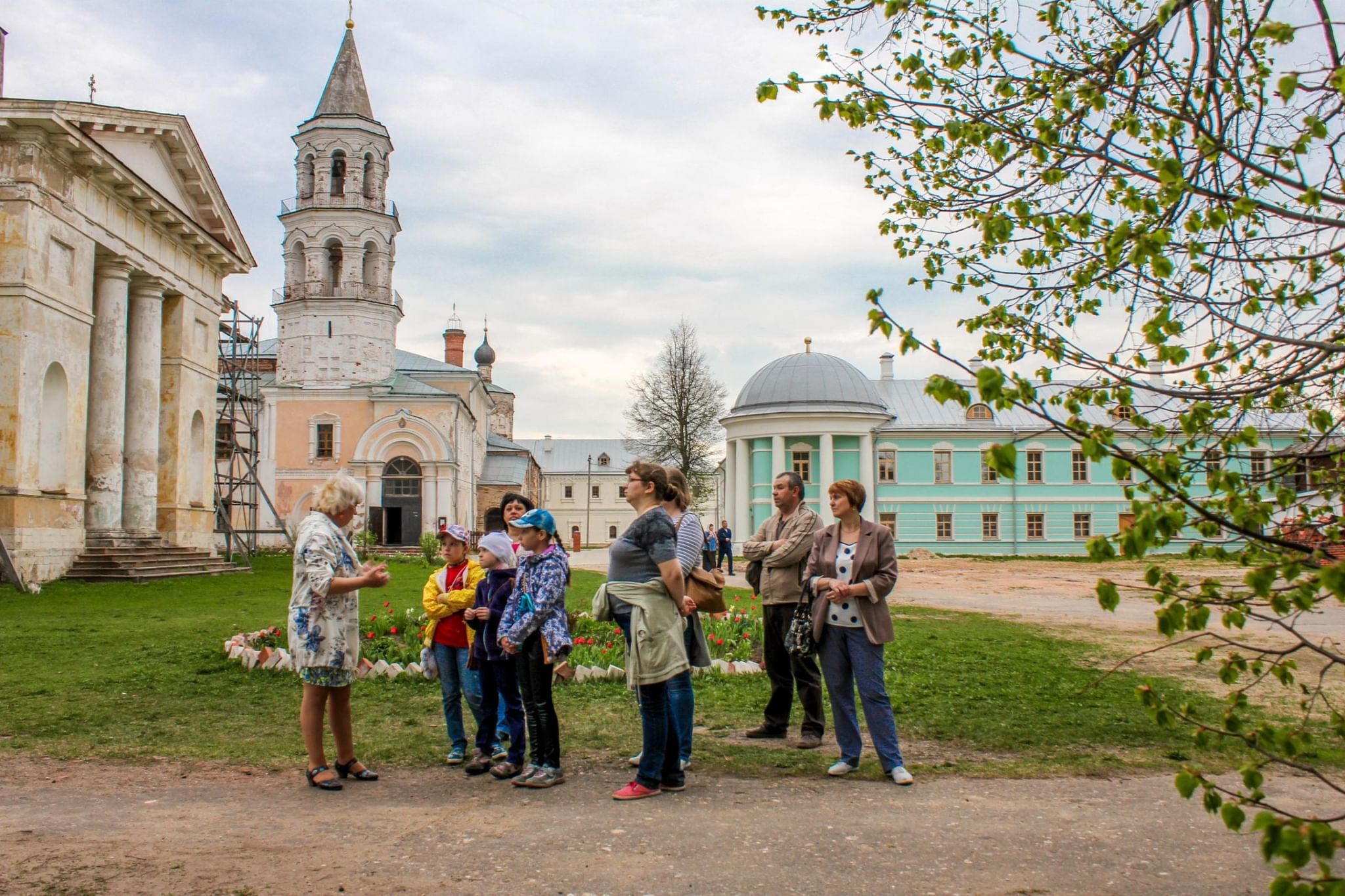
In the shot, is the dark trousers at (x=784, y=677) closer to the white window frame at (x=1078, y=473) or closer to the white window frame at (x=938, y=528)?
the white window frame at (x=938, y=528)

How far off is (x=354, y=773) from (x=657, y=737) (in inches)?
71.1

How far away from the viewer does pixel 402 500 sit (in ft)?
150

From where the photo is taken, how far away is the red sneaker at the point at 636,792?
5531 mm

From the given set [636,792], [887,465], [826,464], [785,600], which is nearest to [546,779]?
[636,792]

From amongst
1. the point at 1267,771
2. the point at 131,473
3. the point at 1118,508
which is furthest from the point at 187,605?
the point at 1118,508

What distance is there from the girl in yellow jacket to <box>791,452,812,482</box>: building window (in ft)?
136

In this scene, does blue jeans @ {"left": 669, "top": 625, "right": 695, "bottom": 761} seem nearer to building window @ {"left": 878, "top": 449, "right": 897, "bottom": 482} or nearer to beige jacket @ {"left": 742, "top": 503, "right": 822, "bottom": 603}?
beige jacket @ {"left": 742, "top": 503, "right": 822, "bottom": 603}

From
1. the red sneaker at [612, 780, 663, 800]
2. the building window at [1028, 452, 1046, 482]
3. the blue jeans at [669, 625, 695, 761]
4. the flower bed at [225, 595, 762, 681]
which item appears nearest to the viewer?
the red sneaker at [612, 780, 663, 800]

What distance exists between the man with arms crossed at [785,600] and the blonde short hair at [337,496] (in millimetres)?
2619

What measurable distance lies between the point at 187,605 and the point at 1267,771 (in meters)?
15.5

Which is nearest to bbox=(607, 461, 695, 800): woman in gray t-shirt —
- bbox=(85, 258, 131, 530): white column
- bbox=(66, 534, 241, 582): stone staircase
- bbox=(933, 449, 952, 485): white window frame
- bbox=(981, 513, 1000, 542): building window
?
bbox=(66, 534, 241, 582): stone staircase

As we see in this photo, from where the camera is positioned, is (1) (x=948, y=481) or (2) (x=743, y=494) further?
(1) (x=948, y=481)

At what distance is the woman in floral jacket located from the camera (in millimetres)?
5770

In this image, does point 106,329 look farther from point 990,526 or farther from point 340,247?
point 990,526
